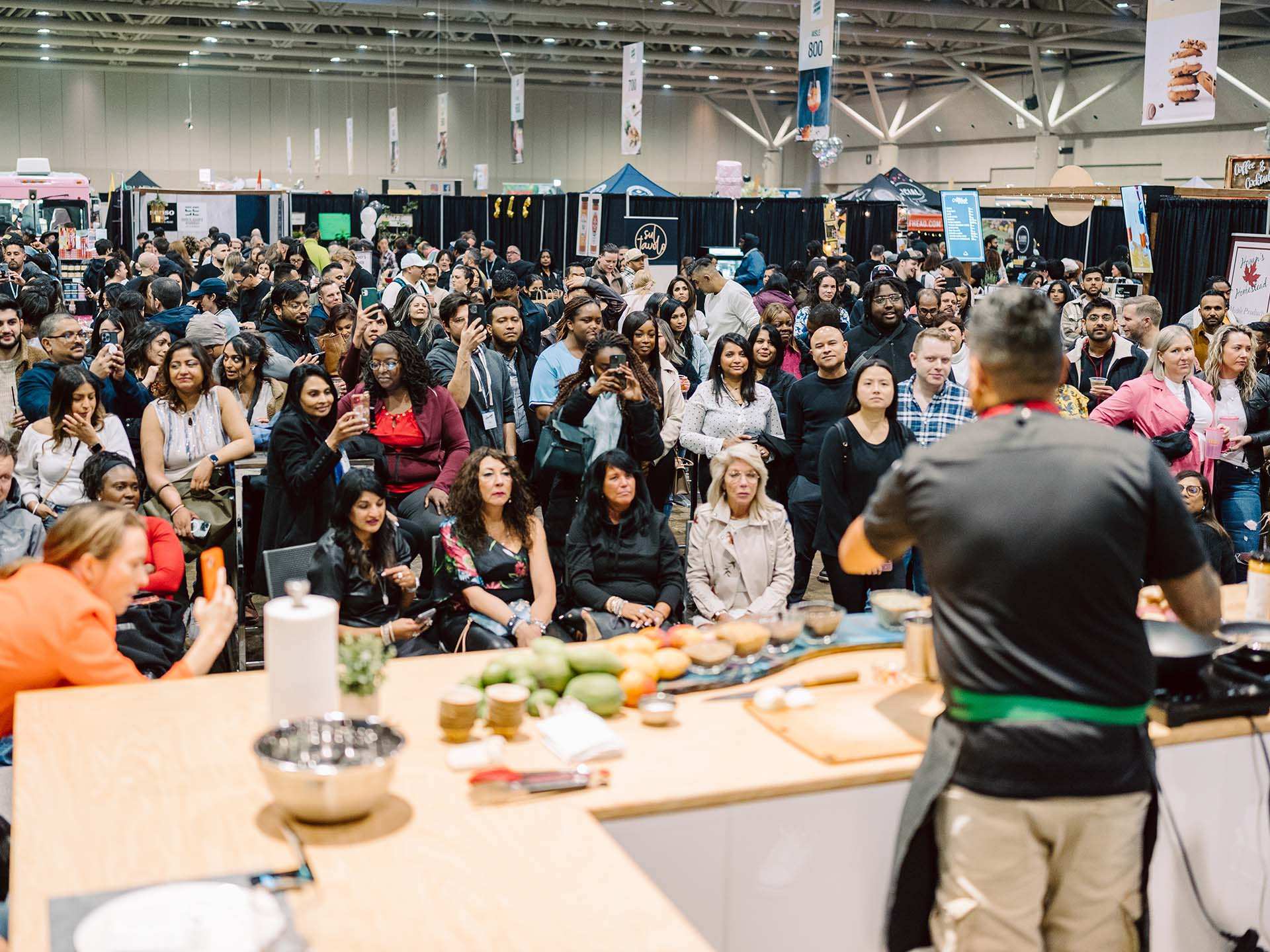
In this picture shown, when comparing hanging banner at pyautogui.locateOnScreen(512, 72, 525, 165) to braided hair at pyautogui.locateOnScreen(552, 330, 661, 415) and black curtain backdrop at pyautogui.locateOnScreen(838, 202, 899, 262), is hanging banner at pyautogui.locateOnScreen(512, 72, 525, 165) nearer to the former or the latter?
black curtain backdrop at pyautogui.locateOnScreen(838, 202, 899, 262)

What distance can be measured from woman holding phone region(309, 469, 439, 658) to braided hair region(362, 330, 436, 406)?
2.99 ft

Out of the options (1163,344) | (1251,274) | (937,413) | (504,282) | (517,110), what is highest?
(517,110)

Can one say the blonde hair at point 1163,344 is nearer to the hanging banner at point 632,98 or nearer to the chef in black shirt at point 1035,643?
the chef in black shirt at point 1035,643

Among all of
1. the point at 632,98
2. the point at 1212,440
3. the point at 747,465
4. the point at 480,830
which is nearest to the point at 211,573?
the point at 480,830

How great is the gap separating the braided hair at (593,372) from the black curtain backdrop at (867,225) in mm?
12053

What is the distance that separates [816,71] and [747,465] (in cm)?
768

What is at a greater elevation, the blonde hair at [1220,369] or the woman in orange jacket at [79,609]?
the blonde hair at [1220,369]

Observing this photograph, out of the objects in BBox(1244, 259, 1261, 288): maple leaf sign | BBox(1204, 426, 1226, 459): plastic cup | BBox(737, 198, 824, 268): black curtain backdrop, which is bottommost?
BBox(1204, 426, 1226, 459): plastic cup

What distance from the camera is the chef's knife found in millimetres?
2781

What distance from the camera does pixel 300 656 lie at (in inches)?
86.3

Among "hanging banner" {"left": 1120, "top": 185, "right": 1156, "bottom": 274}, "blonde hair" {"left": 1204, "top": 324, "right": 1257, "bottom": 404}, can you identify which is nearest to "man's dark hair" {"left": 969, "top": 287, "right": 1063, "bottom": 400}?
"blonde hair" {"left": 1204, "top": 324, "right": 1257, "bottom": 404}

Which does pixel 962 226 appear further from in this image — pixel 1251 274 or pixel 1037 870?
pixel 1037 870

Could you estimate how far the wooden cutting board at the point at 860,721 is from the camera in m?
2.48

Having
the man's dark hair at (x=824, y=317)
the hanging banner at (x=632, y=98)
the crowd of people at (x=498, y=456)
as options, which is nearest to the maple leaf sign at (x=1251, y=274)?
the crowd of people at (x=498, y=456)
